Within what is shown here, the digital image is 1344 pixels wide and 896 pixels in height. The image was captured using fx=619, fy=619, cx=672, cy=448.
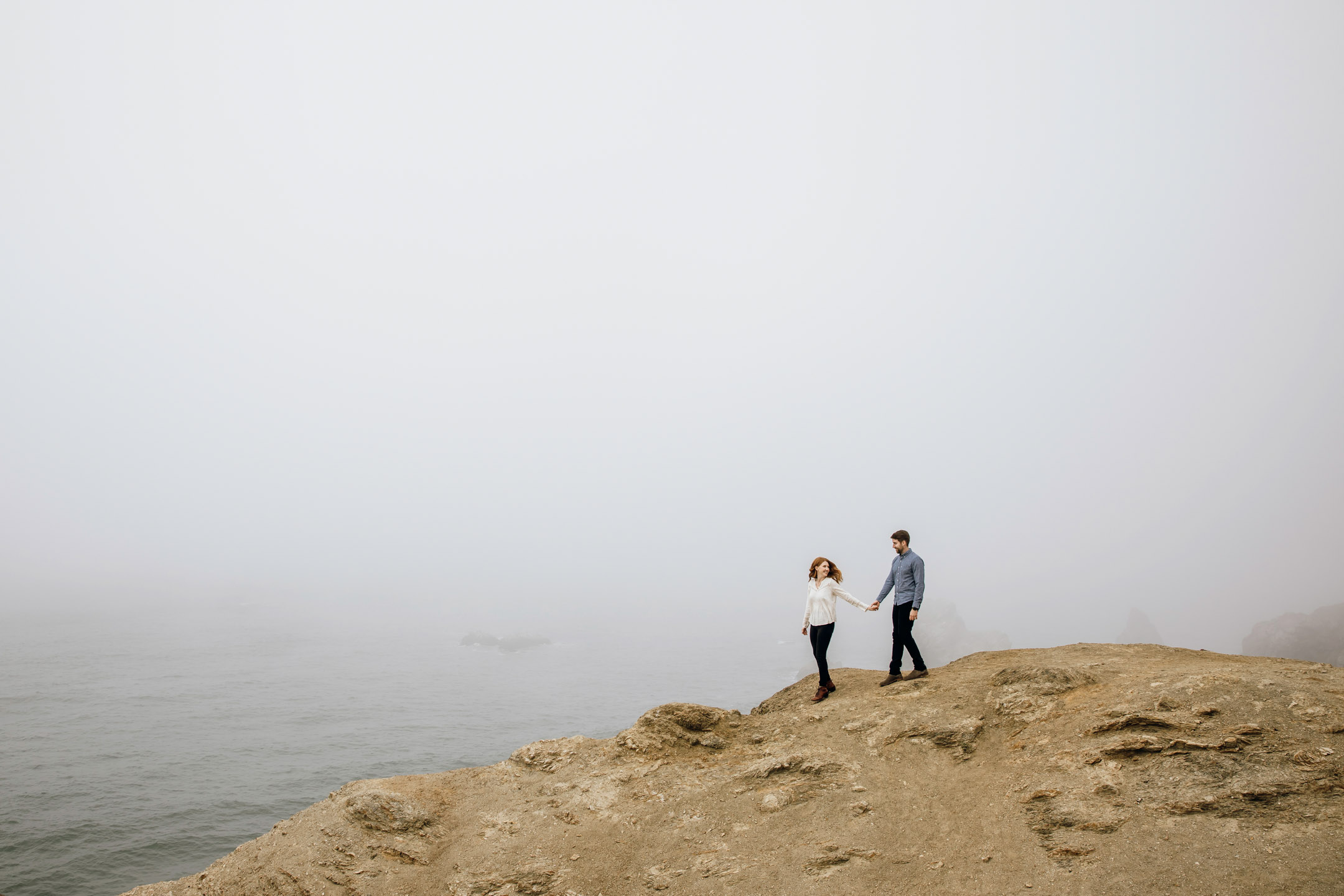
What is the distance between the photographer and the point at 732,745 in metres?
13.4

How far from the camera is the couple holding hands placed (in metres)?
14.1

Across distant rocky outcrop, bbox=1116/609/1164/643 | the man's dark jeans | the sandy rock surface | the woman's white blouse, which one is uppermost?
the woman's white blouse

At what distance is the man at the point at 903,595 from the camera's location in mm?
14031

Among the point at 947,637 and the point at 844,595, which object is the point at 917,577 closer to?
the point at 844,595

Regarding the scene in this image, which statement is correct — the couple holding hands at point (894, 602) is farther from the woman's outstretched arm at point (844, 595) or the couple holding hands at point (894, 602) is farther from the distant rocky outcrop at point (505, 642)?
the distant rocky outcrop at point (505, 642)

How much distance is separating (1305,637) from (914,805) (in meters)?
77.9

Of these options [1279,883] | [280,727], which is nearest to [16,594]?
[280,727]

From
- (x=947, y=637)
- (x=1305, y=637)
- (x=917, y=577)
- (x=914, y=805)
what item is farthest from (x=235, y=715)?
(x=1305, y=637)

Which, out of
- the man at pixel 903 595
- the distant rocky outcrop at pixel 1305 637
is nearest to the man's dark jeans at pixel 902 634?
the man at pixel 903 595

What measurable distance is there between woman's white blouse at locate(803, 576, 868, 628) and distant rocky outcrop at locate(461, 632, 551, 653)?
107 meters

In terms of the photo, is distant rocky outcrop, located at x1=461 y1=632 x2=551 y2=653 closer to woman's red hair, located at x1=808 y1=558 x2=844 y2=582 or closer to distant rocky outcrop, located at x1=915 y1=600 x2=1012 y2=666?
distant rocky outcrop, located at x1=915 y1=600 x2=1012 y2=666

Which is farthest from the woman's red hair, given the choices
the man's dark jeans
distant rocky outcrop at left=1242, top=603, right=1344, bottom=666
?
distant rocky outcrop at left=1242, top=603, right=1344, bottom=666

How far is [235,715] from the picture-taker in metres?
58.3

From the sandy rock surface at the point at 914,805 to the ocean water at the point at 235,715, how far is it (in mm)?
24469
